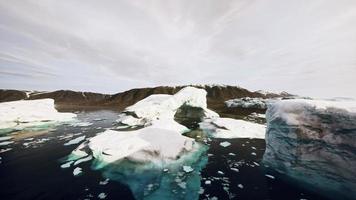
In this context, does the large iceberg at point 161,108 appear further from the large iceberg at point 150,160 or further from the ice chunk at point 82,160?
the ice chunk at point 82,160

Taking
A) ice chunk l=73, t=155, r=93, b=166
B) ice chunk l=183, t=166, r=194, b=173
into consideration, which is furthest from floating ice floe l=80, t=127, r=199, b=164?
ice chunk l=183, t=166, r=194, b=173

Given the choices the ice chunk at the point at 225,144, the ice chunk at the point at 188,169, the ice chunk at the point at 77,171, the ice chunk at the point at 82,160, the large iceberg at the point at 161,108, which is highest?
the large iceberg at the point at 161,108

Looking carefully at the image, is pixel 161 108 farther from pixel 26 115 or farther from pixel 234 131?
pixel 26 115

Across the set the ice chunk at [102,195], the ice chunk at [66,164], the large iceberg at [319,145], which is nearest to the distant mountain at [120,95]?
the ice chunk at [66,164]

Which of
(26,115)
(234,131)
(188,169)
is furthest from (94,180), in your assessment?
(26,115)

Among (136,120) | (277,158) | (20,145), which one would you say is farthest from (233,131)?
(20,145)

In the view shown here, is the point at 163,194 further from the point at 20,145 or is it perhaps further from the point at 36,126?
the point at 36,126
